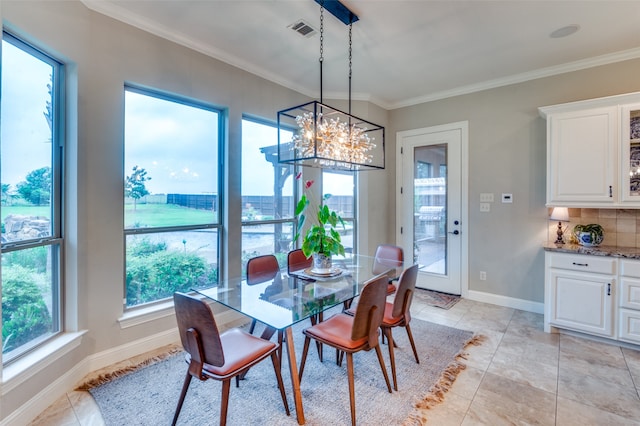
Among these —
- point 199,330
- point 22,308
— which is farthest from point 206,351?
point 22,308

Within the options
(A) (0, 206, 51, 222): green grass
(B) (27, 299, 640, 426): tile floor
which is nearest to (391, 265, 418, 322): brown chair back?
(B) (27, 299, 640, 426): tile floor

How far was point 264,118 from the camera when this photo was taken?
345cm

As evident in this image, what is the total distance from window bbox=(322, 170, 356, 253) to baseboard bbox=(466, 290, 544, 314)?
1.67 m

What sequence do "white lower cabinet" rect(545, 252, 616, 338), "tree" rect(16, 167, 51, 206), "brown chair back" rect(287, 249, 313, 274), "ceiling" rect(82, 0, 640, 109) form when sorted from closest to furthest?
"tree" rect(16, 167, 51, 206)
"ceiling" rect(82, 0, 640, 109)
"white lower cabinet" rect(545, 252, 616, 338)
"brown chair back" rect(287, 249, 313, 274)

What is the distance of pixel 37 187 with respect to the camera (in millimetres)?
1979

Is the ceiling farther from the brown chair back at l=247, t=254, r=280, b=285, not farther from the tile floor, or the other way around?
the tile floor

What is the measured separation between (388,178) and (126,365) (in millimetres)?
3836

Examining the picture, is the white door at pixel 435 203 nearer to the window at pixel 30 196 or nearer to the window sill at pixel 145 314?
the window sill at pixel 145 314

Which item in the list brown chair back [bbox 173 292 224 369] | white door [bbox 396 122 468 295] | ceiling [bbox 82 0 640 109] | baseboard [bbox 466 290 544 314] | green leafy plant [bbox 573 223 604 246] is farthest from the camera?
white door [bbox 396 122 468 295]

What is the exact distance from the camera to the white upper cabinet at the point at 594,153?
8.89ft

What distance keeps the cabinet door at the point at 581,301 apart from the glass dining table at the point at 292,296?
5.17ft

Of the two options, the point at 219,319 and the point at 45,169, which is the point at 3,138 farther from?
the point at 219,319

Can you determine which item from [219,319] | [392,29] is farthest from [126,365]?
[392,29]

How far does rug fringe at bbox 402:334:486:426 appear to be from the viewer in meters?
1.78
